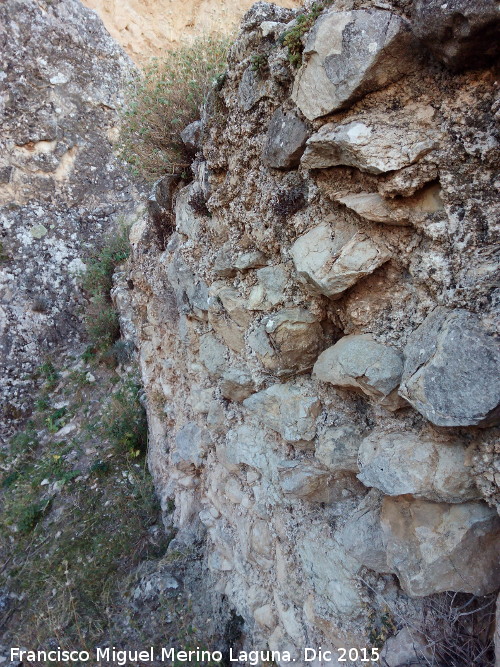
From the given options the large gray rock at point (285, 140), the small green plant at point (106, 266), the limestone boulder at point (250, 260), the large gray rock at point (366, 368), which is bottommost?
the large gray rock at point (366, 368)

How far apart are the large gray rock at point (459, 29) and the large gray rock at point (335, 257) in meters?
0.62

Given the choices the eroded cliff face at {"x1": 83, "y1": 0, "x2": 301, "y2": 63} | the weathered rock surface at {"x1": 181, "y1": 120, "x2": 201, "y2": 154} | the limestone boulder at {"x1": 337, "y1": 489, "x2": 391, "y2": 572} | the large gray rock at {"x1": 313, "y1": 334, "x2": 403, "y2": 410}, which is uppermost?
the eroded cliff face at {"x1": 83, "y1": 0, "x2": 301, "y2": 63}

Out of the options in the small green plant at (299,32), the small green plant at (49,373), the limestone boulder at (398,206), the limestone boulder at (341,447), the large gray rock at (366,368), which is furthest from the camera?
the small green plant at (49,373)

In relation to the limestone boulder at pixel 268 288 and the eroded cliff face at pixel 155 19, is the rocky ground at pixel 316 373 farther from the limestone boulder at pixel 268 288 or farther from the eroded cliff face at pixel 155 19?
the eroded cliff face at pixel 155 19

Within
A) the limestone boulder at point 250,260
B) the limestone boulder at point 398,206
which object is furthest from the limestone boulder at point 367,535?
the limestone boulder at point 250,260

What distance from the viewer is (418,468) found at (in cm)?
142

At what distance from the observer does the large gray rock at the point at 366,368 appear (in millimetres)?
1535

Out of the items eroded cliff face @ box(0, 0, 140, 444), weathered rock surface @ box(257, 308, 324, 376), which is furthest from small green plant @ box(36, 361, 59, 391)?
weathered rock surface @ box(257, 308, 324, 376)

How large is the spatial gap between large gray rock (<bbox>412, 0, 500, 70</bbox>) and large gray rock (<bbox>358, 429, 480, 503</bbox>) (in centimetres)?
122

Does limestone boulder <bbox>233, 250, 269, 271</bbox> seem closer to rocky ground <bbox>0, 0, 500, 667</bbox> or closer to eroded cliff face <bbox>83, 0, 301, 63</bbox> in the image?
rocky ground <bbox>0, 0, 500, 667</bbox>

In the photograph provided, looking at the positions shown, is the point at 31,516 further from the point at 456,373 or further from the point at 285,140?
the point at 456,373

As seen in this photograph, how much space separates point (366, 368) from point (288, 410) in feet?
1.97

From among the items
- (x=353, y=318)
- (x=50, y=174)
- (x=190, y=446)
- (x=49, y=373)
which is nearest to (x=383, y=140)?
(x=353, y=318)

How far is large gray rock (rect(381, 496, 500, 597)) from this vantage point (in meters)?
1.38
